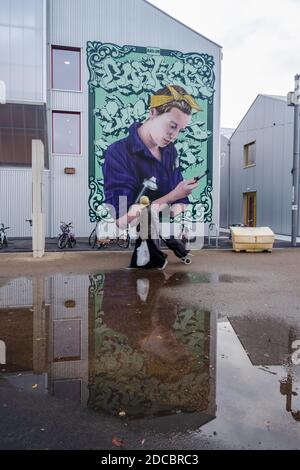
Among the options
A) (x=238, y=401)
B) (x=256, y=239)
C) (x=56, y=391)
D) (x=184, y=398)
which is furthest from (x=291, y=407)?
(x=256, y=239)

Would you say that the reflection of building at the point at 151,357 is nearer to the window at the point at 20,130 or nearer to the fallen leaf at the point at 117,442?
the fallen leaf at the point at 117,442

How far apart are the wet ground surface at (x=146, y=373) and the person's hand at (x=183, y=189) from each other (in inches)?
455

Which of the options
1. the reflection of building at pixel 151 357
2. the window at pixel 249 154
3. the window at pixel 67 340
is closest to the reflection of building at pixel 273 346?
the reflection of building at pixel 151 357

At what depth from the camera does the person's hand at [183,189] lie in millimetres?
17938

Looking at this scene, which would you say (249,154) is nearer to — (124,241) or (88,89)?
(88,89)

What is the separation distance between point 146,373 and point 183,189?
1479 cm

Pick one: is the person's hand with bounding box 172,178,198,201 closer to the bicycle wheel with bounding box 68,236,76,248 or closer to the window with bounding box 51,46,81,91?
the bicycle wheel with bounding box 68,236,76,248

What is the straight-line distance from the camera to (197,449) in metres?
2.49

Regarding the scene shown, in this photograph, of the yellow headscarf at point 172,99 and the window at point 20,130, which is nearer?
the window at point 20,130

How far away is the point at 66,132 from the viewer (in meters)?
17.4

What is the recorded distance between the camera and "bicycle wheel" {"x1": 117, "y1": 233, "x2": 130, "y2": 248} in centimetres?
1436

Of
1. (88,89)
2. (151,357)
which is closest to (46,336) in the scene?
(151,357)

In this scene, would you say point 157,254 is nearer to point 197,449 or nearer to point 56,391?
point 56,391

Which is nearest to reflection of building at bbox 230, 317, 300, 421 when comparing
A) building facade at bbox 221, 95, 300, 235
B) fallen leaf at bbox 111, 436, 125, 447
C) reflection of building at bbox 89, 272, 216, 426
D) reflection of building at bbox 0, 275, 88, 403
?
reflection of building at bbox 89, 272, 216, 426
